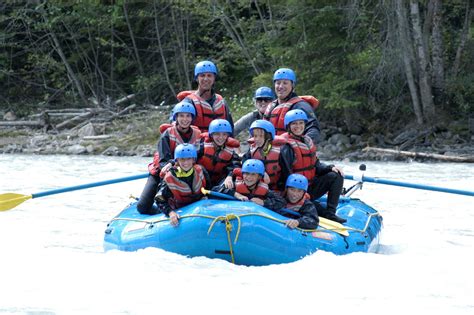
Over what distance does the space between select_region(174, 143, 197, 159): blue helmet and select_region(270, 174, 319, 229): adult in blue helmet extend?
0.79m

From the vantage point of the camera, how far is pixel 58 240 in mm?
8445

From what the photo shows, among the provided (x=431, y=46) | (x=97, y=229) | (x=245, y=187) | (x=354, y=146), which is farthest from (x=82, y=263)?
(x=431, y=46)

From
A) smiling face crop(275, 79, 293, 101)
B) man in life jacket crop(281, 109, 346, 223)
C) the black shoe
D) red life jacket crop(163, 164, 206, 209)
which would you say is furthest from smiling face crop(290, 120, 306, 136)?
red life jacket crop(163, 164, 206, 209)

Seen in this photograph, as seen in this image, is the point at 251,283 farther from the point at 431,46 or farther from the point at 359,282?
the point at 431,46

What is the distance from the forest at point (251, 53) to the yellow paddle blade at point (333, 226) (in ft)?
30.3

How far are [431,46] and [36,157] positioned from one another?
8.03 meters

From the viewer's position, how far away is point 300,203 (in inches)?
273

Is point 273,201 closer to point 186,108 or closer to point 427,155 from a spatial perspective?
point 186,108

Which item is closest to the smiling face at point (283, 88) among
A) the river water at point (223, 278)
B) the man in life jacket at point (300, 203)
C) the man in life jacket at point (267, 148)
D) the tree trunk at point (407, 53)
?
the man in life jacket at point (267, 148)

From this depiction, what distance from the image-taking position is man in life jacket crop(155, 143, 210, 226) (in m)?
6.77

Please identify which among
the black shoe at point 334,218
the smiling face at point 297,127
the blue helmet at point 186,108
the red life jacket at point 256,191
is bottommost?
the black shoe at point 334,218

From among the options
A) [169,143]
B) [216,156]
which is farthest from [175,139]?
[216,156]

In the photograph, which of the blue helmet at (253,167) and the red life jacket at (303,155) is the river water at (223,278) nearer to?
the blue helmet at (253,167)

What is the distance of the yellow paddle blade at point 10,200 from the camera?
315 inches
